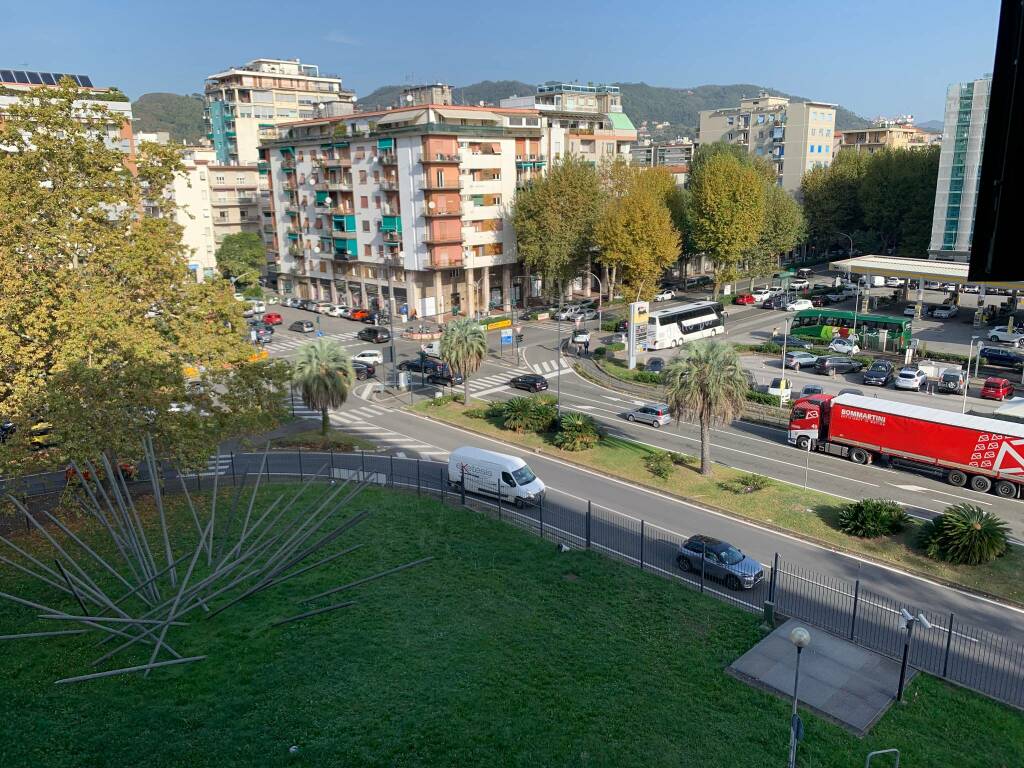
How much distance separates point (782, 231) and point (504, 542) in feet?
232

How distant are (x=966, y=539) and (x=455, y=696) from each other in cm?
1961

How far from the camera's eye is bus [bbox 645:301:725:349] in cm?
6166

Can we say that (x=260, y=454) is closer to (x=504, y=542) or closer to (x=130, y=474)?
(x=130, y=474)

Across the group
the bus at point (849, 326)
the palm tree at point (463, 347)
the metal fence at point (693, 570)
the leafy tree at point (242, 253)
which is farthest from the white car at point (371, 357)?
the leafy tree at point (242, 253)

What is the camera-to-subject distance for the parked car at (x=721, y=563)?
79.1ft

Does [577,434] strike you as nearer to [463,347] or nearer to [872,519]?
[463,347]

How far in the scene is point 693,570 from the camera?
1000 inches

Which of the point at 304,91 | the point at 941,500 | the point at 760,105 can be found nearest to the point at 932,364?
the point at 941,500

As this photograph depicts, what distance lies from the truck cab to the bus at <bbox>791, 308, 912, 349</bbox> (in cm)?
2342

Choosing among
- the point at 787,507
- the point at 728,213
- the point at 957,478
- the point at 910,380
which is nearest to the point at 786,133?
the point at 728,213

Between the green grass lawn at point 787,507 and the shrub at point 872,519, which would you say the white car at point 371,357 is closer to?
the green grass lawn at point 787,507

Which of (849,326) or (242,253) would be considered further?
(242,253)

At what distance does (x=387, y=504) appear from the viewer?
99.5 feet

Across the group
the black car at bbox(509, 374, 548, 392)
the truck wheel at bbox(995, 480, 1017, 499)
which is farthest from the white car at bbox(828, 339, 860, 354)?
the truck wheel at bbox(995, 480, 1017, 499)
